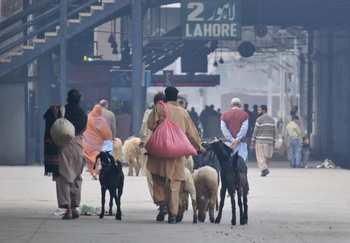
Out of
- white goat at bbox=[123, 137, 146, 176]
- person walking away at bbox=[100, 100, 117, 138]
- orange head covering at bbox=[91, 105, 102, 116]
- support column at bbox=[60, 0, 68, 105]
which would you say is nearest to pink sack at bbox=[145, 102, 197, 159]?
orange head covering at bbox=[91, 105, 102, 116]

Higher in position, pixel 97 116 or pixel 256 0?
pixel 256 0

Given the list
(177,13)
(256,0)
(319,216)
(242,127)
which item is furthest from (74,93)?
(177,13)

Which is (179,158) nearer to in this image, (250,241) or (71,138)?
(71,138)

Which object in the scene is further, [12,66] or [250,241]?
[12,66]

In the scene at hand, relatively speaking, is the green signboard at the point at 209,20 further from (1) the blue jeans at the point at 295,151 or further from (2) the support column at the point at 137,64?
(1) the blue jeans at the point at 295,151

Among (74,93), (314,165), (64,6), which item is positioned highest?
(64,6)

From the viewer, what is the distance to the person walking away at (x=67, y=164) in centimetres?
1340

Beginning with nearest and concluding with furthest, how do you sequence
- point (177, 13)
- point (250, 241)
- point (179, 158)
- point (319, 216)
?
point (250, 241) → point (179, 158) → point (319, 216) → point (177, 13)

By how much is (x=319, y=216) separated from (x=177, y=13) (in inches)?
1866

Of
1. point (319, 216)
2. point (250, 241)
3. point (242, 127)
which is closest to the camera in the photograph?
point (250, 241)

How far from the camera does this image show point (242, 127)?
18734 millimetres

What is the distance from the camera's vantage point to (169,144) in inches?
517

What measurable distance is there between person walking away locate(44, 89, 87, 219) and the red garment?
5448 mm

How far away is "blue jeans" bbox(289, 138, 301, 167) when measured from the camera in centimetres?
2923
